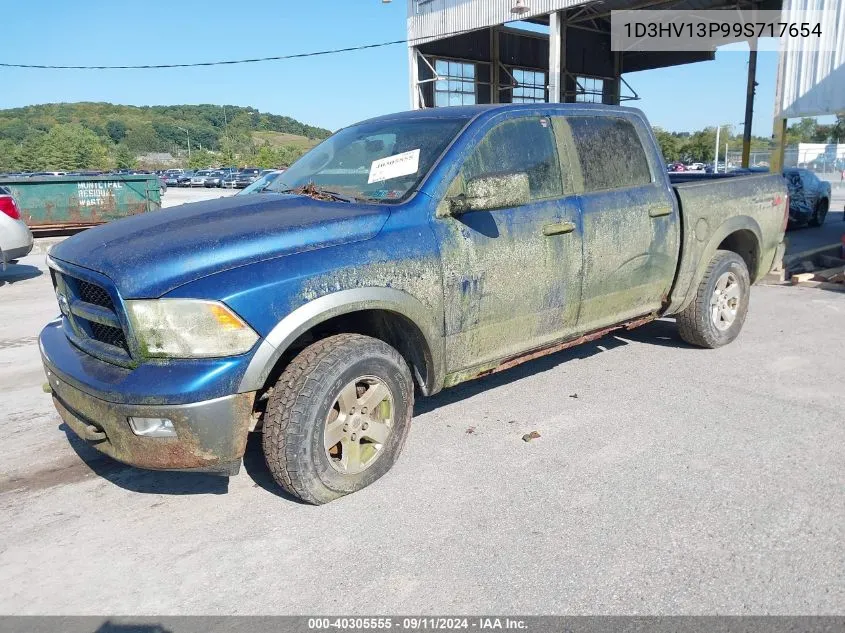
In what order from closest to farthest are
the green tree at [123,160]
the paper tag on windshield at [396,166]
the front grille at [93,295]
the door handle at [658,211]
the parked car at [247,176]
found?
the front grille at [93,295]
the paper tag on windshield at [396,166]
the door handle at [658,211]
the parked car at [247,176]
the green tree at [123,160]

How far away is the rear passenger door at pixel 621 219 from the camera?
4.24 metres

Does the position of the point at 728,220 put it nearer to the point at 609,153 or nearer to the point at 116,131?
the point at 609,153

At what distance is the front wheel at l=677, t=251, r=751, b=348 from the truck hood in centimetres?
316

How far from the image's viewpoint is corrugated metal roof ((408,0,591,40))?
17984 mm

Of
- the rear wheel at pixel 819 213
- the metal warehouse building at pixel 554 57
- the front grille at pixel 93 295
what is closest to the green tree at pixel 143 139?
the metal warehouse building at pixel 554 57

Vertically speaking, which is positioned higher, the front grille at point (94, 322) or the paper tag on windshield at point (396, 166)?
the paper tag on windshield at point (396, 166)

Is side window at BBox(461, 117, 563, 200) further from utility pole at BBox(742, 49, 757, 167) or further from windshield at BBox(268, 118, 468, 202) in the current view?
utility pole at BBox(742, 49, 757, 167)

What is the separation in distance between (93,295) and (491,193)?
1.99 m

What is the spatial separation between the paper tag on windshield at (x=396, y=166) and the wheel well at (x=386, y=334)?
798 millimetres

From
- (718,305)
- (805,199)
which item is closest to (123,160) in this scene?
(805,199)

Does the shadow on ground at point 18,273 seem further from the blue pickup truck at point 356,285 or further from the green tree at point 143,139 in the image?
the green tree at point 143,139

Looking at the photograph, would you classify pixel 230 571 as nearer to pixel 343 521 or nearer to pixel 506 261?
pixel 343 521

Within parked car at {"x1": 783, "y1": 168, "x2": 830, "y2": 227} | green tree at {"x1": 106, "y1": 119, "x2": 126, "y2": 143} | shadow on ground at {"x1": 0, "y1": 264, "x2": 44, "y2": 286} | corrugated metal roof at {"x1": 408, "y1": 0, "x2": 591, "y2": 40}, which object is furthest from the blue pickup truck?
green tree at {"x1": 106, "y1": 119, "x2": 126, "y2": 143}

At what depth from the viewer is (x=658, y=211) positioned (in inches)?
183
